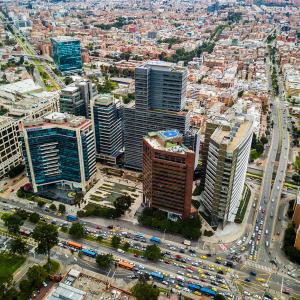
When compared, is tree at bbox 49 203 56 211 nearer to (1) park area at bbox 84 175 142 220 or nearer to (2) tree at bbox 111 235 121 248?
(1) park area at bbox 84 175 142 220

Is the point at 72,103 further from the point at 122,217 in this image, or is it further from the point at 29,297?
the point at 29,297

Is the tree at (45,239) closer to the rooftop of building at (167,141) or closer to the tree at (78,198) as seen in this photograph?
the tree at (78,198)

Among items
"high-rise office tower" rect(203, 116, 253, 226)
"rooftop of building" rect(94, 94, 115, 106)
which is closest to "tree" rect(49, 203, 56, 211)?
"rooftop of building" rect(94, 94, 115, 106)

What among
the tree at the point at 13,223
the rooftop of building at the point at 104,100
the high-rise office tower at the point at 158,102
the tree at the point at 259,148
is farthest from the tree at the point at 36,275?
the tree at the point at 259,148

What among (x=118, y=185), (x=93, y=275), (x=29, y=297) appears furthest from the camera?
(x=118, y=185)

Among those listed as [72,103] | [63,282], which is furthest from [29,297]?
[72,103]

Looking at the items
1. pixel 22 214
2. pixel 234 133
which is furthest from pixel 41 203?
pixel 234 133

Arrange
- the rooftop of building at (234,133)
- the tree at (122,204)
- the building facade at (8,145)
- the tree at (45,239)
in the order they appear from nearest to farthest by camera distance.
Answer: the tree at (45,239)
the rooftop of building at (234,133)
the tree at (122,204)
the building facade at (8,145)
